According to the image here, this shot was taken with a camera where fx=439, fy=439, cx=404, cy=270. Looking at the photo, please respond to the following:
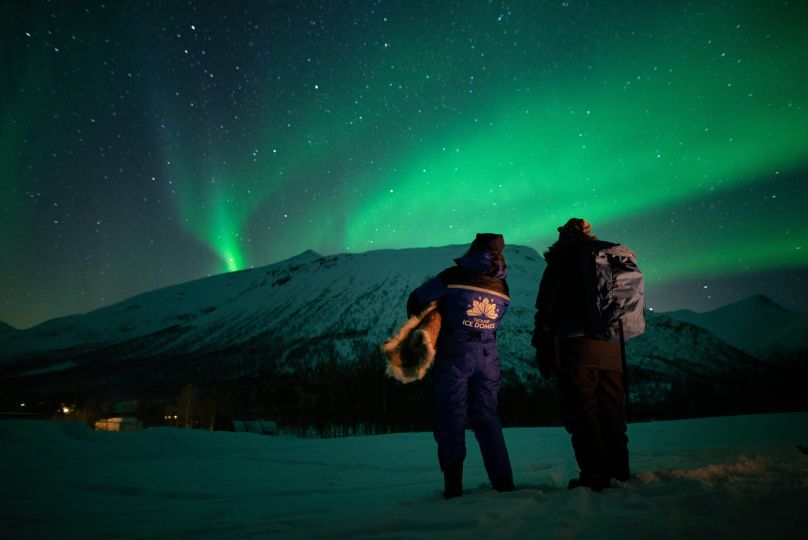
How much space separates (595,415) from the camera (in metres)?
3.63

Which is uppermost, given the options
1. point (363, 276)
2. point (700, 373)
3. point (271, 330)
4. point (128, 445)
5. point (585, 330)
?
point (363, 276)

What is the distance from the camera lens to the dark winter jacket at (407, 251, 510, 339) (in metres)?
4.14

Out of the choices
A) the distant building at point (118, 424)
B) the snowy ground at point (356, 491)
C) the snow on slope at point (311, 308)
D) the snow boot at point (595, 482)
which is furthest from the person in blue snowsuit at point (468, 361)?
the snow on slope at point (311, 308)

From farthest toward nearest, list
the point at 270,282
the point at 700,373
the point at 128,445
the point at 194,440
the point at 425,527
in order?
the point at 270,282 < the point at 700,373 < the point at 194,440 < the point at 128,445 < the point at 425,527

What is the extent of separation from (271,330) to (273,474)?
470 feet

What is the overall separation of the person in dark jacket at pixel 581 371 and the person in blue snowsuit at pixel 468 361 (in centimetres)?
49

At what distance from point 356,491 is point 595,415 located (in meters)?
2.69

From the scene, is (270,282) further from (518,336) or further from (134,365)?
(518,336)

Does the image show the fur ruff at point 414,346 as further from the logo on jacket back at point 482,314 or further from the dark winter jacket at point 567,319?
the dark winter jacket at point 567,319

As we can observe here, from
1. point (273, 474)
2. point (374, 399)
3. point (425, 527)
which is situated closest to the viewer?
point (425, 527)

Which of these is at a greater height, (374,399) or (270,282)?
(270,282)

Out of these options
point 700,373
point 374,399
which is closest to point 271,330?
point 374,399

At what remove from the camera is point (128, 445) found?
8180 millimetres

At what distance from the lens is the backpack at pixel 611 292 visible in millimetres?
3764
